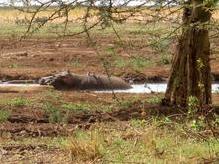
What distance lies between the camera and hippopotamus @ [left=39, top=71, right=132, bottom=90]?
1803 cm

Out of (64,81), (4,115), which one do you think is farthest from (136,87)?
(4,115)

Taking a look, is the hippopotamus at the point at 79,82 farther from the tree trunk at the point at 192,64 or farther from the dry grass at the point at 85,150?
the dry grass at the point at 85,150

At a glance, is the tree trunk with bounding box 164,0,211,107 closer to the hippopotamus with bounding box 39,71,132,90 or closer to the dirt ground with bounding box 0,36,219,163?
the dirt ground with bounding box 0,36,219,163

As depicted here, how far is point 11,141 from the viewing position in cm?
915

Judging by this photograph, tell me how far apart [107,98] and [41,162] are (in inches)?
343

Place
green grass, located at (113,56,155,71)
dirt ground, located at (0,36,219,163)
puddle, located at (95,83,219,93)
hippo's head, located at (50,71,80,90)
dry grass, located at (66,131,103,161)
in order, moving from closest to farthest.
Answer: dry grass, located at (66,131,103,161), dirt ground, located at (0,36,219,163), hippo's head, located at (50,71,80,90), puddle, located at (95,83,219,93), green grass, located at (113,56,155,71)

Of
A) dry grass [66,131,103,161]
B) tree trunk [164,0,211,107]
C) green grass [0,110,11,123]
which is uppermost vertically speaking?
tree trunk [164,0,211,107]

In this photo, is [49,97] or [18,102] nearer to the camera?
[18,102]

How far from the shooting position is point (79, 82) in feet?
61.0

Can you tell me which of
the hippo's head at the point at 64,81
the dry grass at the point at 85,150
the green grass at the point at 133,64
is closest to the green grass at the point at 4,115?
the dry grass at the point at 85,150

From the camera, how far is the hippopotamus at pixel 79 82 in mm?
18031

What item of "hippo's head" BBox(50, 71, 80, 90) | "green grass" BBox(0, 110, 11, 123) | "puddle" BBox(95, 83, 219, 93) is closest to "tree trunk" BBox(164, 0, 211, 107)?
"green grass" BBox(0, 110, 11, 123)

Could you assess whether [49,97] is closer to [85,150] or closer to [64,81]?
[64,81]

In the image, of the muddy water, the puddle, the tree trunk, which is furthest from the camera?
the puddle
